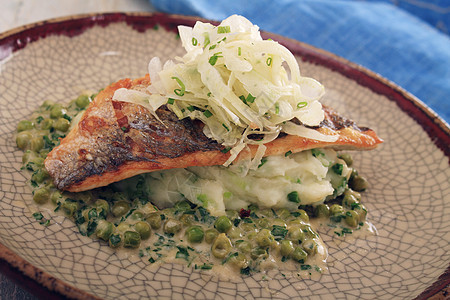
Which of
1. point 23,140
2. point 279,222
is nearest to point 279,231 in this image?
point 279,222

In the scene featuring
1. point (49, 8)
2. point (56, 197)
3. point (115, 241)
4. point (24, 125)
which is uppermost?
point (115, 241)

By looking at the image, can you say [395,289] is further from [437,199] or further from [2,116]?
[2,116]

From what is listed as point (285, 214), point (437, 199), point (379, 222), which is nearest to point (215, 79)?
point (285, 214)

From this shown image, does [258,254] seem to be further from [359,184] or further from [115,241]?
[359,184]

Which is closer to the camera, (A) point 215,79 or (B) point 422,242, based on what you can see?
(A) point 215,79

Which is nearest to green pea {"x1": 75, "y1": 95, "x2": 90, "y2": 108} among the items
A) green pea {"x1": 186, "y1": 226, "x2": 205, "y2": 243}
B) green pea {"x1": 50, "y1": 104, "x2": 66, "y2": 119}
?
green pea {"x1": 50, "y1": 104, "x2": 66, "y2": 119}

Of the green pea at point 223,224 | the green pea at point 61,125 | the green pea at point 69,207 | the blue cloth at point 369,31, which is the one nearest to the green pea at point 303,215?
the green pea at point 223,224

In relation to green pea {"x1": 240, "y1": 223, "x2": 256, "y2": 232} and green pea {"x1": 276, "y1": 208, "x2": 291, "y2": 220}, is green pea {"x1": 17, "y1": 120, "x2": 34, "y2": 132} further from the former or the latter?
green pea {"x1": 276, "y1": 208, "x2": 291, "y2": 220}
